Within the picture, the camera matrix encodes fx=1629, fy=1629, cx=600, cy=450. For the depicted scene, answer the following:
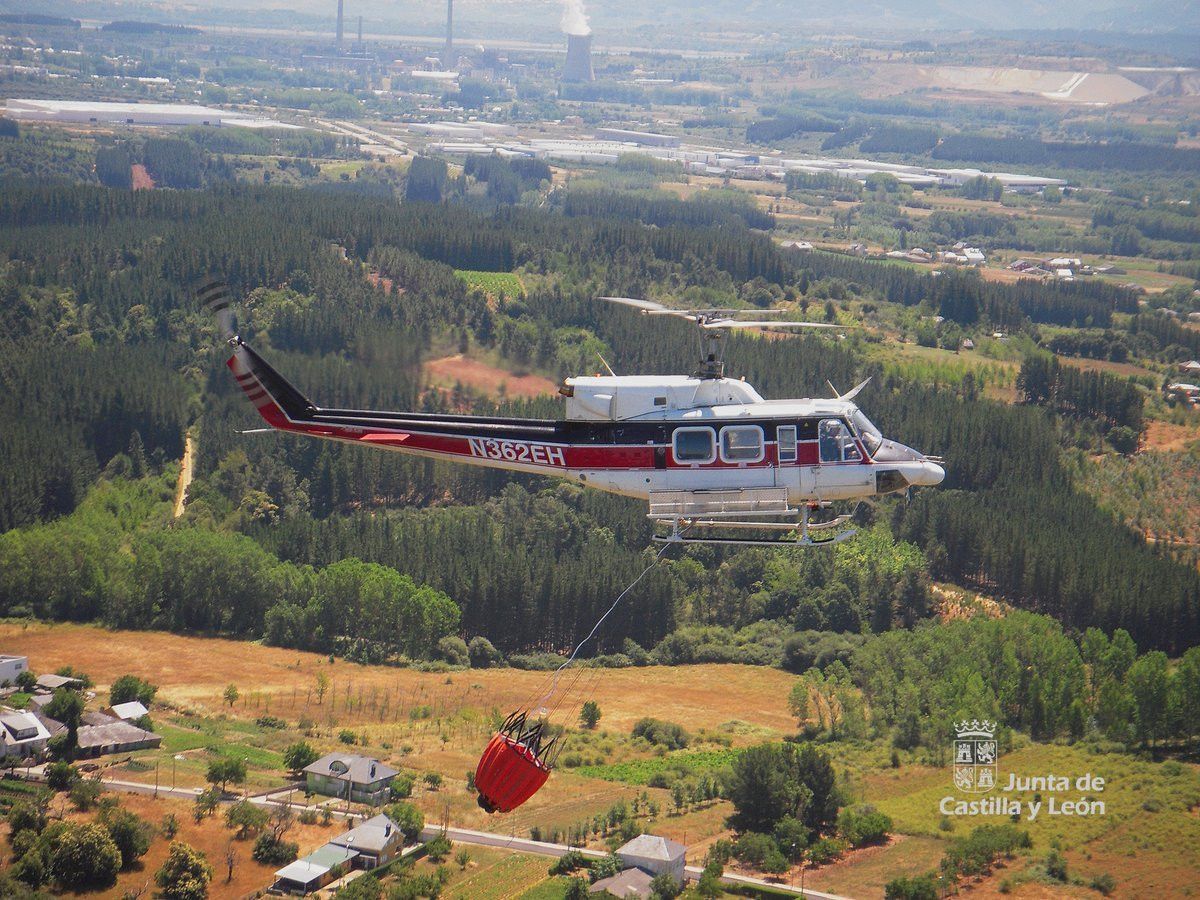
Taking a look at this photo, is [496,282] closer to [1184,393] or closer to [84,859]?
[1184,393]

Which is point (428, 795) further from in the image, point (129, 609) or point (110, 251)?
point (110, 251)

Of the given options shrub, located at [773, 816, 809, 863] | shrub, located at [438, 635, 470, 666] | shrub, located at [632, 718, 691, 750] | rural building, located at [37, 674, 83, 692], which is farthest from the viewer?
shrub, located at [438, 635, 470, 666]

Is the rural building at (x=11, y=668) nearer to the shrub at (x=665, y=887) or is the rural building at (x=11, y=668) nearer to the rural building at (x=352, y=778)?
the rural building at (x=352, y=778)

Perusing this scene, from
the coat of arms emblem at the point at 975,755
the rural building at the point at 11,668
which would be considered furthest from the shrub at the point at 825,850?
the rural building at the point at 11,668

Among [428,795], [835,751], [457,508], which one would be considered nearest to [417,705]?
[428,795]

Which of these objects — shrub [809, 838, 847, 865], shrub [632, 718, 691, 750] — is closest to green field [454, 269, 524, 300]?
shrub [632, 718, 691, 750]

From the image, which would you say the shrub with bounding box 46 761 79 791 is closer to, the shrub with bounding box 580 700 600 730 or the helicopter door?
the shrub with bounding box 580 700 600 730
